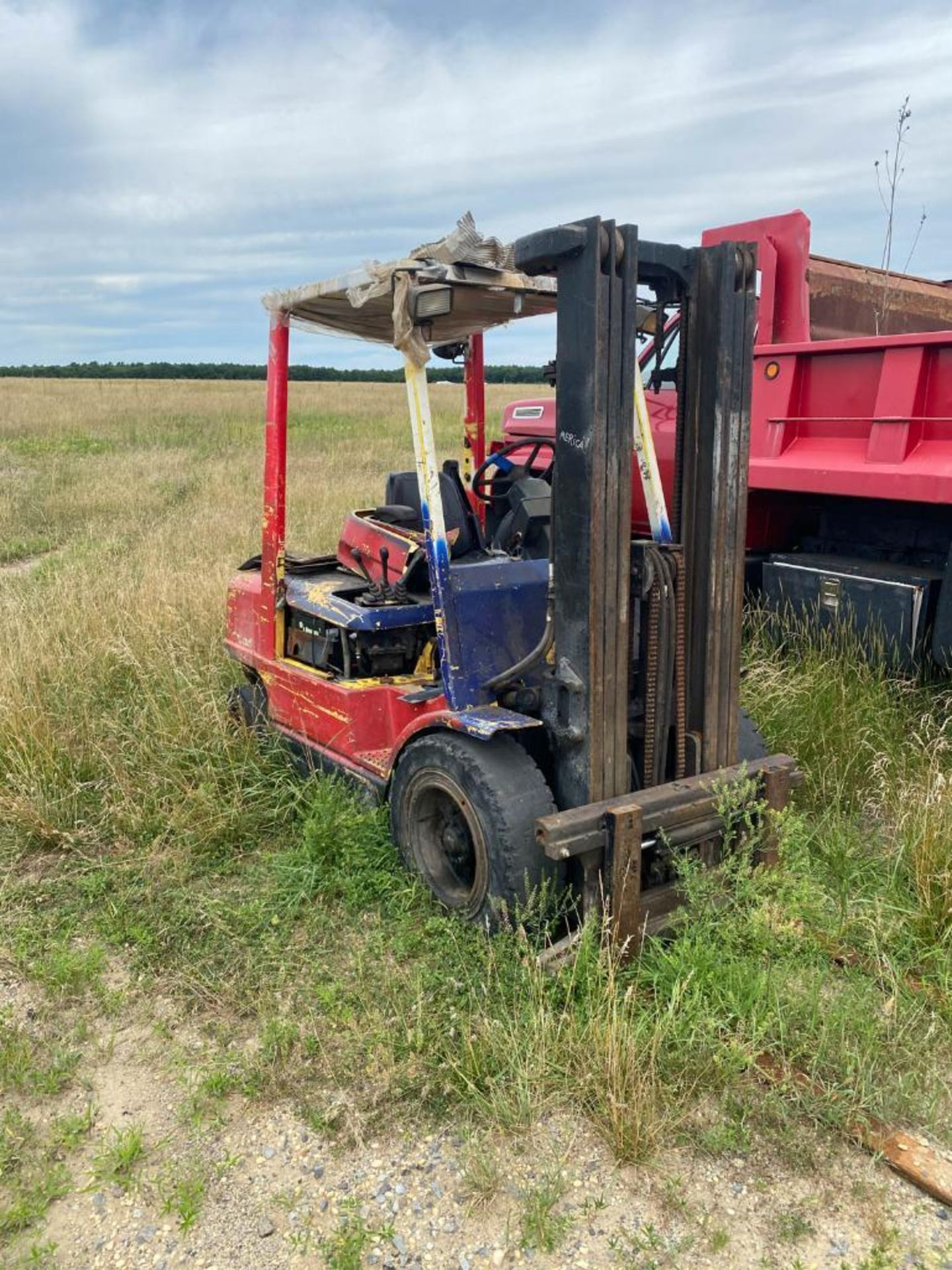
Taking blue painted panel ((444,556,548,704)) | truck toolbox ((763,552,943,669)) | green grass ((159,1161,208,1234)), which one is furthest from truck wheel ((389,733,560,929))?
truck toolbox ((763,552,943,669))

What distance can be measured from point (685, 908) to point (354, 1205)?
137 centimetres

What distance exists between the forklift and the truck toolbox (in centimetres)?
163

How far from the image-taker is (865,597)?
5047 millimetres

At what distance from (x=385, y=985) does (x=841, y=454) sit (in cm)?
372

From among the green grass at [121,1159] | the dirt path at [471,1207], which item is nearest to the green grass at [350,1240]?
the dirt path at [471,1207]

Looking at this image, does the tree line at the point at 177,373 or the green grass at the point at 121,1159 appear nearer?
the green grass at the point at 121,1159

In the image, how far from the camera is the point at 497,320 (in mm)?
4410

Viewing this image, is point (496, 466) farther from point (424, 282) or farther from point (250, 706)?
point (250, 706)

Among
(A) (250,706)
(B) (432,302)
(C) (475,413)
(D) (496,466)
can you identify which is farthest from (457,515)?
(A) (250,706)

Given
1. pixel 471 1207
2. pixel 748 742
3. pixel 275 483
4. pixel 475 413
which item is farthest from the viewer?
pixel 475 413

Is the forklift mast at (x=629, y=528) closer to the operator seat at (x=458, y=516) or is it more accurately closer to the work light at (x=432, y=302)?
the work light at (x=432, y=302)

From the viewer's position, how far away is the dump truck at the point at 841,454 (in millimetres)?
4859

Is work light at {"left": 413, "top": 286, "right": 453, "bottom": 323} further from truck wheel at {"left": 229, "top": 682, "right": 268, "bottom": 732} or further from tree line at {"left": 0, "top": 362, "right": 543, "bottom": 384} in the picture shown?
tree line at {"left": 0, "top": 362, "right": 543, "bottom": 384}

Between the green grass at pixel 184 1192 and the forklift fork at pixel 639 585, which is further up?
the forklift fork at pixel 639 585
